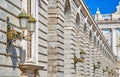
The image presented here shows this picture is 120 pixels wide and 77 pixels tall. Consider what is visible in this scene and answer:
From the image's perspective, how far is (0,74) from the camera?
398 inches

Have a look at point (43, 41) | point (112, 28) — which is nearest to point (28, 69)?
point (43, 41)

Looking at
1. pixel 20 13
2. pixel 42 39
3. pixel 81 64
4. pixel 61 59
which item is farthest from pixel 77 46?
pixel 20 13

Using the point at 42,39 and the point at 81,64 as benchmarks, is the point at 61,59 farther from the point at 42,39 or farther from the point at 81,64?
the point at 81,64

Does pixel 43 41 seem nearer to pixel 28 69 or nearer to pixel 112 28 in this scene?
pixel 28 69

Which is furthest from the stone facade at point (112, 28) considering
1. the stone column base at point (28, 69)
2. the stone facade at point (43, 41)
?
the stone column base at point (28, 69)

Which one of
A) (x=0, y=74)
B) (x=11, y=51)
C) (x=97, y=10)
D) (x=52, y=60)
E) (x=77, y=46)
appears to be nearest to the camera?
(x=0, y=74)

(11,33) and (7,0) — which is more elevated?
(7,0)

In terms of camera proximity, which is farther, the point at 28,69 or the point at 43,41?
the point at 43,41

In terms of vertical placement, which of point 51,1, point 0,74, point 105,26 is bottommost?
point 0,74

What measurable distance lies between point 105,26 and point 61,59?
63801 mm

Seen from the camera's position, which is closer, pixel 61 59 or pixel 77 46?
pixel 61 59

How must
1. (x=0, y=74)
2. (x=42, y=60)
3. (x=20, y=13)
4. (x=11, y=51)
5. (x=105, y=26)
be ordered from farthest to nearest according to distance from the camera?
1. (x=105, y=26)
2. (x=42, y=60)
3. (x=20, y=13)
4. (x=11, y=51)
5. (x=0, y=74)

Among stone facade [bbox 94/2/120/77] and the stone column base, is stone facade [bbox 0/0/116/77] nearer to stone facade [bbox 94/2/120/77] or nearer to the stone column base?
the stone column base

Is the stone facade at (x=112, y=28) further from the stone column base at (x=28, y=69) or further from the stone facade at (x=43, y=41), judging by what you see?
the stone column base at (x=28, y=69)
